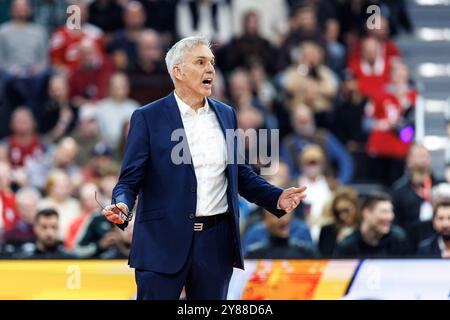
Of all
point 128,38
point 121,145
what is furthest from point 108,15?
point 121,145

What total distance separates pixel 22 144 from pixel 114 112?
0.98 m

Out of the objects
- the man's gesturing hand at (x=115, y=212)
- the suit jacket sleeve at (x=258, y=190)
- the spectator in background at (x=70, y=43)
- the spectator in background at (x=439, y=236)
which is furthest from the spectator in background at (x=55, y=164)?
the man's gesturing hand at (x=115, y=212)

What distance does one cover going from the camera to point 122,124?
12.9 meters

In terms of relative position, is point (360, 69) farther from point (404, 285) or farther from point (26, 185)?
point (404, 285)

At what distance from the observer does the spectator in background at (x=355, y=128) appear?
13.1m

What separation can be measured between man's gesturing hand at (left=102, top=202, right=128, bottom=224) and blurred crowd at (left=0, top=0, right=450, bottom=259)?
456cm

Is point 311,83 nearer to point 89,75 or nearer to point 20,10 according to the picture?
point 89,75

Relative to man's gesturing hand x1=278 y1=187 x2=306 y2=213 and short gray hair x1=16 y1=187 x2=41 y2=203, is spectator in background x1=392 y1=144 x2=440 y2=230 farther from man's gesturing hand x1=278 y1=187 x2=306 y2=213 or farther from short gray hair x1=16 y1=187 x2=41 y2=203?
man's gesturing hand x1=278 y1=187 x2=306 y2=213

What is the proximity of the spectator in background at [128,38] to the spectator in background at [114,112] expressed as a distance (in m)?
0.69

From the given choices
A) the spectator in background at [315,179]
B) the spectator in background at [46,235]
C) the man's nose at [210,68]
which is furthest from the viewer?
the spectator in background at [315,179]

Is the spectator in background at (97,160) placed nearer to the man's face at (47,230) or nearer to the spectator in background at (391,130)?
the man's face at (47,230)
